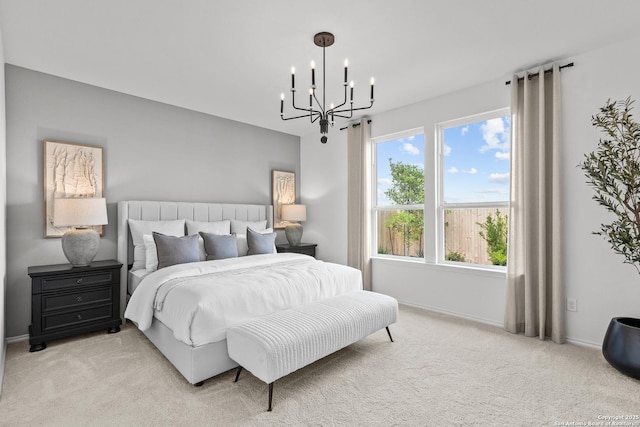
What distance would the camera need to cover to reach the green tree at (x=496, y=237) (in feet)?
11.9

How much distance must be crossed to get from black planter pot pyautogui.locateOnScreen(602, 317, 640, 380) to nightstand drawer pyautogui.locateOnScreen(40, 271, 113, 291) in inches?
175

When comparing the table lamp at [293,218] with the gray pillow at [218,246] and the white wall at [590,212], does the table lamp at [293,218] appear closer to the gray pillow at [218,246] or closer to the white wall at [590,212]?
the gray pillow at [218,246]

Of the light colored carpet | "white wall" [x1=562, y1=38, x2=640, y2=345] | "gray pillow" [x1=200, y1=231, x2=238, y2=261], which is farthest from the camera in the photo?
"gray pillow" [x1=200, y1=231, x2=238, y2=261]

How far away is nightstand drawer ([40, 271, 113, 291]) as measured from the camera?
115 inches

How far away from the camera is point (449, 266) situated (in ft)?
12.9

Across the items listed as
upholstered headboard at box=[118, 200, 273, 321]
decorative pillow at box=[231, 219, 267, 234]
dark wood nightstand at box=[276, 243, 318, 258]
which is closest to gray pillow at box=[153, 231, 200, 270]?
upholstered headboard at box=[118, 200, 273, 321]

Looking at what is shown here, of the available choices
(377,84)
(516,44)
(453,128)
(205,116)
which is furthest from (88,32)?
(453,128)

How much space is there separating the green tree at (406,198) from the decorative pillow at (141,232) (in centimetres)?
288

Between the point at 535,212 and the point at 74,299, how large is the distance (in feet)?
15.0

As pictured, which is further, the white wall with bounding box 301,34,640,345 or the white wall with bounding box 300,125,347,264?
the white wall with bounding box 300,125,347,264

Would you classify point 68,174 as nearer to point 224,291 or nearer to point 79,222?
point 79,222

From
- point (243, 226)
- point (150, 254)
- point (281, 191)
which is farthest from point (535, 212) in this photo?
point (150, 254)

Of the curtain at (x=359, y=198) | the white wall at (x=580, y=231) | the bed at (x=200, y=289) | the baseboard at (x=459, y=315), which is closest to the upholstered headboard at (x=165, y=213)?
the bed at (x=200, y=289)

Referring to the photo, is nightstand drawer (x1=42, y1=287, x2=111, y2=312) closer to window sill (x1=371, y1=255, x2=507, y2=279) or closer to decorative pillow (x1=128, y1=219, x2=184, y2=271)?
decorative pillow (x1=128, y1=219, x2=184, y2=271)
